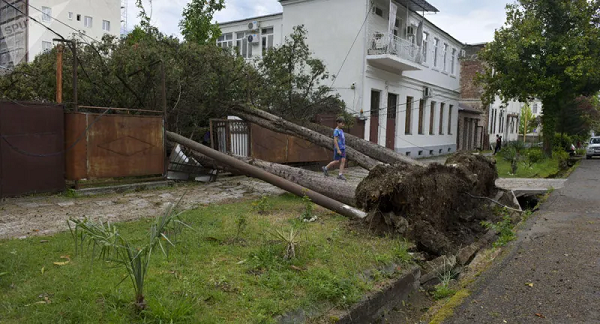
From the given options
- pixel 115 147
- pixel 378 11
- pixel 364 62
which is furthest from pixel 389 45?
pixel 115 147

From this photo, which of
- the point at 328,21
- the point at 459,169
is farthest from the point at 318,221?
the point at 328,21

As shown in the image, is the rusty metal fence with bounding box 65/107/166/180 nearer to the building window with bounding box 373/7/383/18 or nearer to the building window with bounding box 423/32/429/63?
the building window with bounding box 373/7/383/18

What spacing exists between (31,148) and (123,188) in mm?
1999

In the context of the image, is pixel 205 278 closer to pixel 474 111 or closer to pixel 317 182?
pixel 317 182

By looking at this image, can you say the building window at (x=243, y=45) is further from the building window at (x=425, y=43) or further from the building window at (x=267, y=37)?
the building window at (x=425, y=43)

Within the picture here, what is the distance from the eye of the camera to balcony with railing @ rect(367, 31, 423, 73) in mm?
19969

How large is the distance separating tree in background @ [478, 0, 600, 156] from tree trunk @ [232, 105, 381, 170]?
1448 centimetres

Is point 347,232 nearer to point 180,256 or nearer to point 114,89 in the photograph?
point 180,256

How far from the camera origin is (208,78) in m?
12.0

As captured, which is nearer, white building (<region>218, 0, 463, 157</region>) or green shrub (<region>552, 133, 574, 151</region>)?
white building (<region>218, 0, 463, 157</region>)

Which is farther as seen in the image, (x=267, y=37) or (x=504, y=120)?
(x=504, y=120)

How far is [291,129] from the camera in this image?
11.8 meters

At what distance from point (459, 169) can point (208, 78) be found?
7.22 meters

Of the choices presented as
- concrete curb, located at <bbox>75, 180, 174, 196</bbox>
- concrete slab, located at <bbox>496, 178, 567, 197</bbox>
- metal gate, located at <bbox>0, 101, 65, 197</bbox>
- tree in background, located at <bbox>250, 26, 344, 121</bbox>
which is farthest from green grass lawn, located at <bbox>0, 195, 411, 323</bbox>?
tree in background, located at <bbox>250, 26, 344, 121</bbox>
